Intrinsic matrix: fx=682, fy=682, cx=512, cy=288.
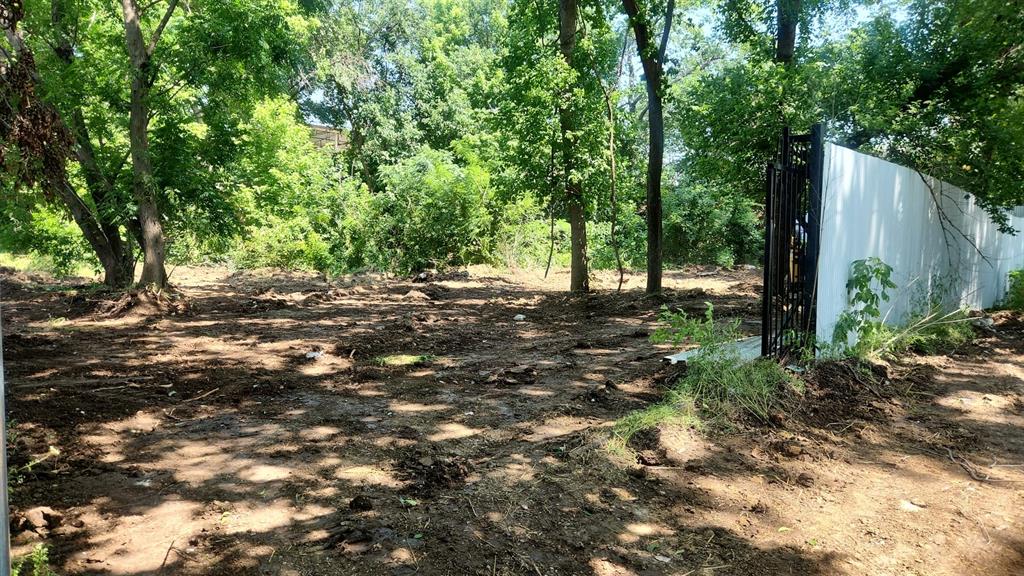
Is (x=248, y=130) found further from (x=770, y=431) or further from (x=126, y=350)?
(x=770, y=431)

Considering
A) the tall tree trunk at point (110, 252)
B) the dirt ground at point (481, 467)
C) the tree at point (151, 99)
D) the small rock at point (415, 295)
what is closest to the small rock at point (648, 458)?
the dirt ground at point (481, 467)

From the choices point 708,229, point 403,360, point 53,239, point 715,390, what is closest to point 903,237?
point 715,390

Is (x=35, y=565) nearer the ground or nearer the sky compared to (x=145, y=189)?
nearer the ground

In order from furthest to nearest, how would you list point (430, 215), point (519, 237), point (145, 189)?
point (519, 237) < point (430, 215) < point (145, 189)

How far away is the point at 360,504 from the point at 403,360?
3.74 m

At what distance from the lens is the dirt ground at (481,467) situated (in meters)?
3.15

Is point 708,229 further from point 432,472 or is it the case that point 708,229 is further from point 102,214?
point 432,472

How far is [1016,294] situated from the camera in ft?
37.5

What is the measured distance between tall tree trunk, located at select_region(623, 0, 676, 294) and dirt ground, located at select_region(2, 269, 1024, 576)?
4590 mm

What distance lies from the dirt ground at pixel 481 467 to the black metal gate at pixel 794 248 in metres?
0.46

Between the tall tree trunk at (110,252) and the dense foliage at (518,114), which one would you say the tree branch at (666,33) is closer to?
the dense foliage at (518,114)

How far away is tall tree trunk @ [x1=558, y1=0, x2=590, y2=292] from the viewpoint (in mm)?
12320

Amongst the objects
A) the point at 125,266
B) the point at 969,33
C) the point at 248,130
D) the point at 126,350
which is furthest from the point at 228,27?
the point at 969,33

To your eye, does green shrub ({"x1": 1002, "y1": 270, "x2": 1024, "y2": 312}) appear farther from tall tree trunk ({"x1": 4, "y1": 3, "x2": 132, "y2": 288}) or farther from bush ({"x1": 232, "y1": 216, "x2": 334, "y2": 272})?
bush ({"x1": 232, "y1": 216, "x2": 334, "y2": 272})
